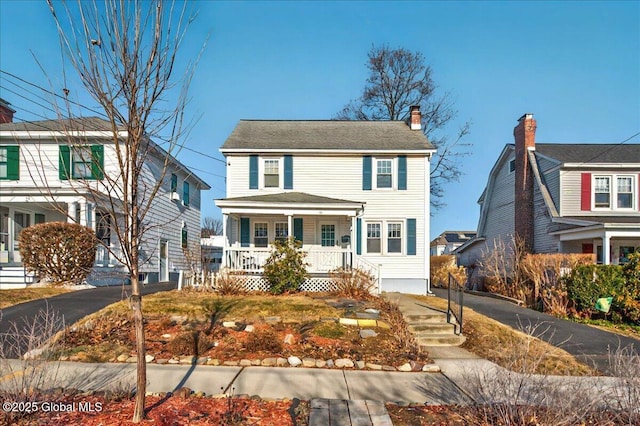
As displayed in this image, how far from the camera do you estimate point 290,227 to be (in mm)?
14336

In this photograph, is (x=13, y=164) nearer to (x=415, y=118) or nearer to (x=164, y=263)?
(x=164, y=263)

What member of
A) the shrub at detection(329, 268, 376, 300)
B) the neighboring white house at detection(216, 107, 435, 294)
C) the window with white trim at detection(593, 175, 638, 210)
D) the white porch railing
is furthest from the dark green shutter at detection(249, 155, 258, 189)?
the window with white trim at detection(593, 175, 638, 210)

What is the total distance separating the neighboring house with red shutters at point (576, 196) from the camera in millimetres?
18141

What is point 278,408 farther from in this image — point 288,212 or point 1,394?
point 288,212

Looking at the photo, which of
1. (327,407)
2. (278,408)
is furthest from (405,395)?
(278,408)

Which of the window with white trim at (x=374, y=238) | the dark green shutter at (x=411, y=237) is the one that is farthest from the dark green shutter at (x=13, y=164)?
the dark green shutter at (x=411, y=237)

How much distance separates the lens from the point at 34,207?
17953 mm

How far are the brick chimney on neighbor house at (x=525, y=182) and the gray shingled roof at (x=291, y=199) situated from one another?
11284 millimetres

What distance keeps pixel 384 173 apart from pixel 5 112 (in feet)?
69.2

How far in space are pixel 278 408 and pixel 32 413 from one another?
2.55 m

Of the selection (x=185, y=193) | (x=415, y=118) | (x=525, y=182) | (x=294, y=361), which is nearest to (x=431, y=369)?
(x=294, y=361)

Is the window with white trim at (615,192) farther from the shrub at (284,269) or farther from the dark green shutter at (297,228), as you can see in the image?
the shrub at (284,269)

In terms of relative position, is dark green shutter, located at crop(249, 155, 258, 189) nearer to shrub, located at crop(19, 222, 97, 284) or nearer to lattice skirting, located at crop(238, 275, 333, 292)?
lattice skirting, located at crop(238, 275, 333, 292)

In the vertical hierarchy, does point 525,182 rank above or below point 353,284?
above
